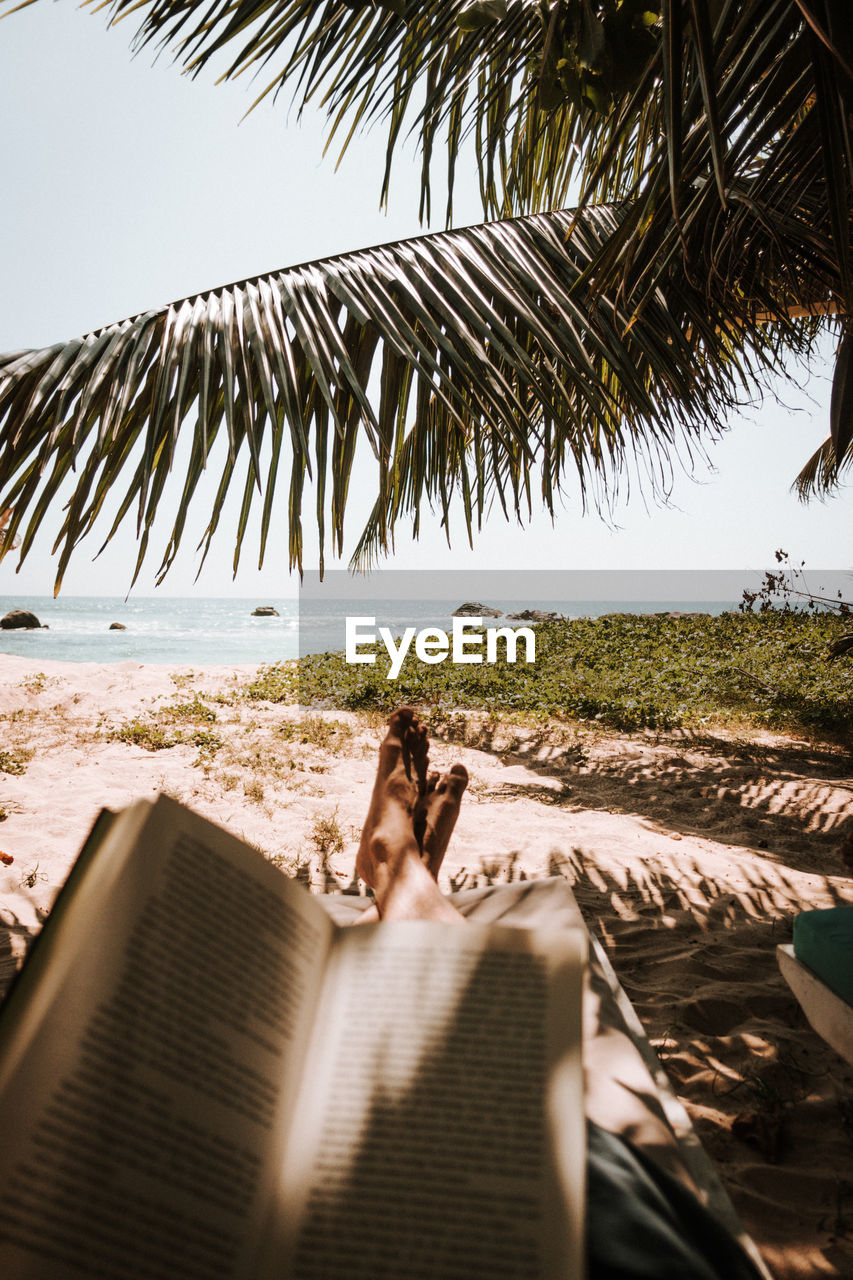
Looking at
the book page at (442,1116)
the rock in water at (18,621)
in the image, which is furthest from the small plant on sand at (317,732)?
A: the rock in water at (18,621)

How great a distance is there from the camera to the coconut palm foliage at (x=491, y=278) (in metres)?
1.02

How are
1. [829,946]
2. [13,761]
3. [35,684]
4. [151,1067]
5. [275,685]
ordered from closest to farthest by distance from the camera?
[151,1067] < [829,946] < [13,761] < [35,684] < [275,685]

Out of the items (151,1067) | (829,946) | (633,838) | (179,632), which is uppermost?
(151,1067)

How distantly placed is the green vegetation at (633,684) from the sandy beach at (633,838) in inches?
17.9

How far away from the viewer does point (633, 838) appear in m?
2.51

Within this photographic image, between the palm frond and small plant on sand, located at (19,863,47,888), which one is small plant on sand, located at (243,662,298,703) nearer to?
small plant on sand, located at (19,863,47,888)

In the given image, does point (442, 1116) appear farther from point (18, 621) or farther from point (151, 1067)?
point (18, 621)

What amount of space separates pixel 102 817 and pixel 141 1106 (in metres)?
0.25

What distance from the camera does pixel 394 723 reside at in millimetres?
1794

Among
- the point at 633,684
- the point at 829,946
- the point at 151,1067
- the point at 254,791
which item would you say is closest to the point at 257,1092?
the point at 151,1067

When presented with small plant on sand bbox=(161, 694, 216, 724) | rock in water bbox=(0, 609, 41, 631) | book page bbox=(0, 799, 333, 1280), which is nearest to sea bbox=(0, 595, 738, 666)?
rock in water bbox=(0, 609, 41, 631)

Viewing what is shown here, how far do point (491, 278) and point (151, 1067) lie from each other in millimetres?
1627

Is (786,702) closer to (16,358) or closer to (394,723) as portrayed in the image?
(394,723)

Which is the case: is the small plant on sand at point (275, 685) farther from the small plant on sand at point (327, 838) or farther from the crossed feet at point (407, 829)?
the crossed feet at point (407, 829)
